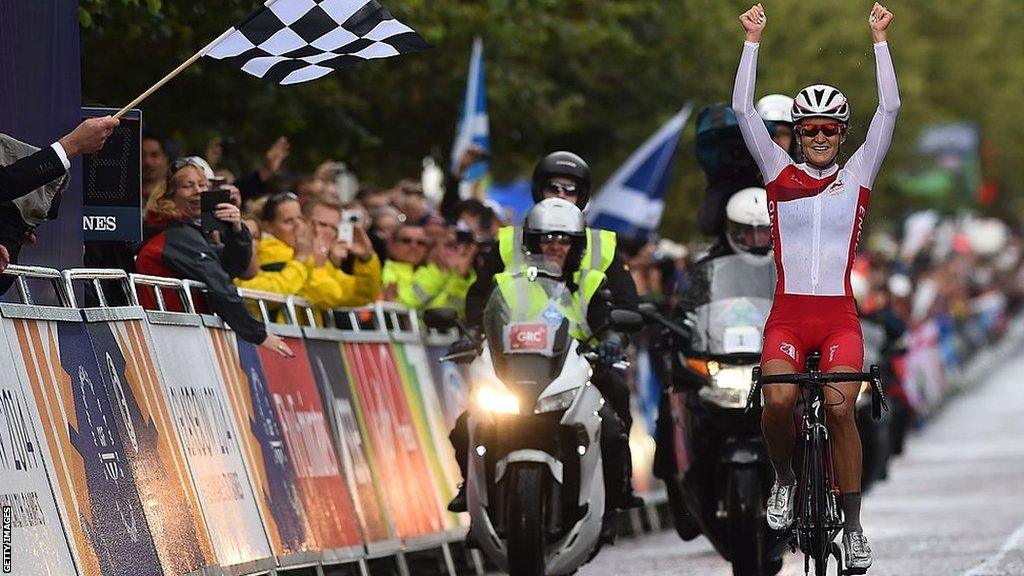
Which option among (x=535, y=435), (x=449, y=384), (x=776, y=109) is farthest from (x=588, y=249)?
(x=449, y=384)

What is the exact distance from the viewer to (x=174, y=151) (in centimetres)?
1573

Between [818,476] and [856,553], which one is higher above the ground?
[818,476]

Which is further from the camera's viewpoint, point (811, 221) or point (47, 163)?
point (811, 221)

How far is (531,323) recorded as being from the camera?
11.8 m

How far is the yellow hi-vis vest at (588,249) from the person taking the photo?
40.7 feet

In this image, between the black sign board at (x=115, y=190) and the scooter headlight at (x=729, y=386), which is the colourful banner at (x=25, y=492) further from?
the scooter headlight at (x=729, y=386)

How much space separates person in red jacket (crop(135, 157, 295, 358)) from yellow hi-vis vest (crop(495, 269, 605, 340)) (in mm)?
1201

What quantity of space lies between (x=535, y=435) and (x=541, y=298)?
2.24ft

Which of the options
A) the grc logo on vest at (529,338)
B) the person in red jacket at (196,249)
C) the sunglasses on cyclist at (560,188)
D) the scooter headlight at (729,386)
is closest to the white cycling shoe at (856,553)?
the grc logo on vest at (529,338)

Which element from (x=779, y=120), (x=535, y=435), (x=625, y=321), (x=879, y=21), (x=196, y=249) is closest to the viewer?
(x=879, y=21)

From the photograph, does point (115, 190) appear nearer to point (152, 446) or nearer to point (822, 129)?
point (152, 446)

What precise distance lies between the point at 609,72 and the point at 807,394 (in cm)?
1729

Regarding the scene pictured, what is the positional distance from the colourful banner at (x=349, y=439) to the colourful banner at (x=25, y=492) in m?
4.13

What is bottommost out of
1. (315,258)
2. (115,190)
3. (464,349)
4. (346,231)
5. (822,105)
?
(464,349)
